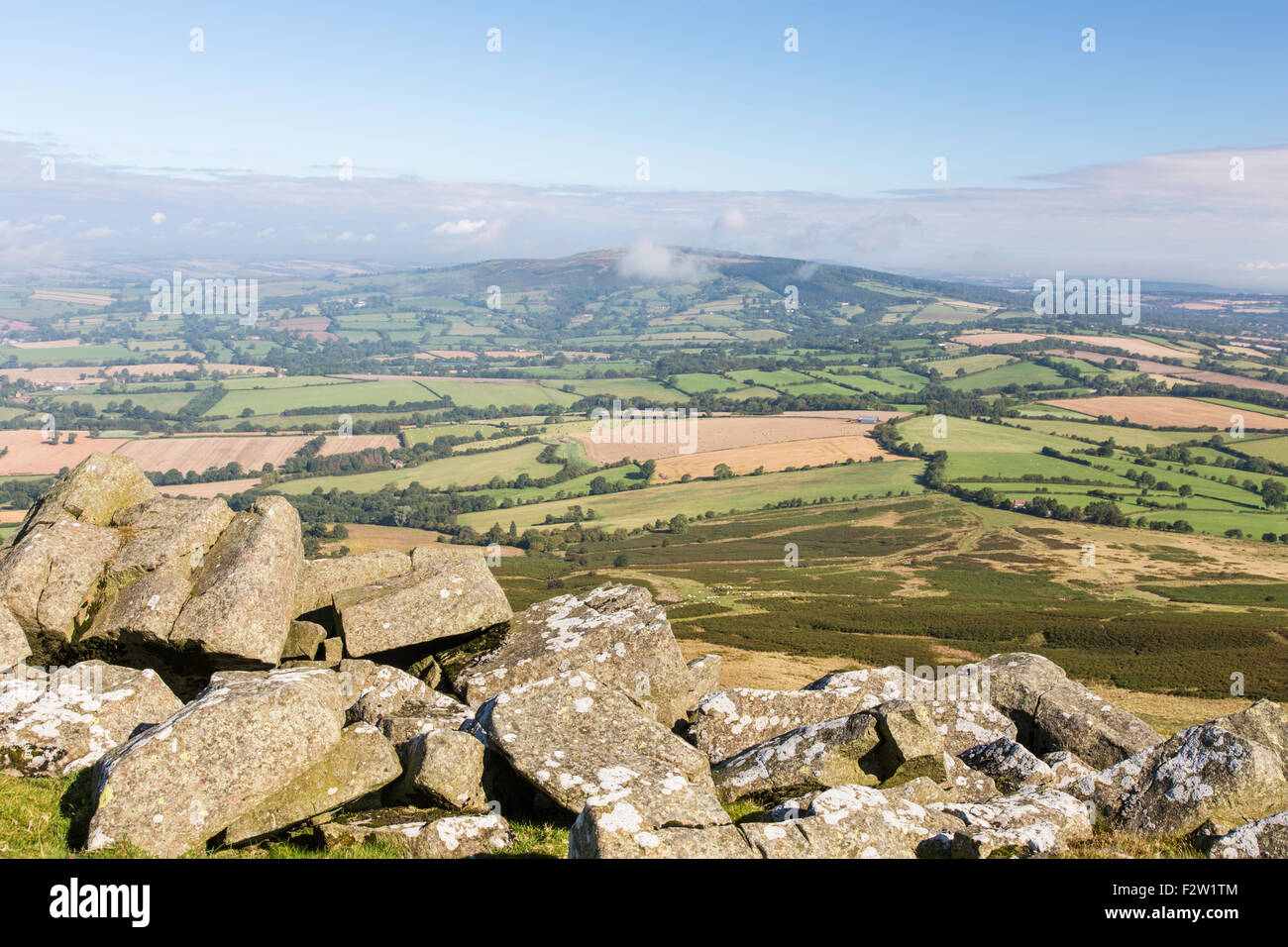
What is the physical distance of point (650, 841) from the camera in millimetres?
8258

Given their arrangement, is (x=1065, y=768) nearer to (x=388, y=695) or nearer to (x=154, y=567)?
(x=388, y=695)

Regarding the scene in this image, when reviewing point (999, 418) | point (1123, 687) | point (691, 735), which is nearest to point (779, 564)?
point (1123, 687)

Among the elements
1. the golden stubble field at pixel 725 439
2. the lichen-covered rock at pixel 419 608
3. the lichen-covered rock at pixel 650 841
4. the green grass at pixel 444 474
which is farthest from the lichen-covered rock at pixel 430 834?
the golden stubble field at pixel 725 439

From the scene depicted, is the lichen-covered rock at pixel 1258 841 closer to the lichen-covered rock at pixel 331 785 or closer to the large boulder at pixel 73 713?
the lichen-covered rock at pixel 331 785

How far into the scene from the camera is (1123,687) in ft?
147

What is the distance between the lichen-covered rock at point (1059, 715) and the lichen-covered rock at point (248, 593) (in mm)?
15408

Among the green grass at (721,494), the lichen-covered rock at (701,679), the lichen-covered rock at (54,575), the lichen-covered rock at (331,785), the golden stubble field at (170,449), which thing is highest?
the lichen-covered rock at (54,575)

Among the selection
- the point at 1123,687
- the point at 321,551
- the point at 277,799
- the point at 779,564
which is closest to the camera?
the point at 277,799

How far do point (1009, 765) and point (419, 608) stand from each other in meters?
12.4

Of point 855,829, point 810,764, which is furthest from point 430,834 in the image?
point 810,764

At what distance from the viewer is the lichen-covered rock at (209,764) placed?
9.84 metres
